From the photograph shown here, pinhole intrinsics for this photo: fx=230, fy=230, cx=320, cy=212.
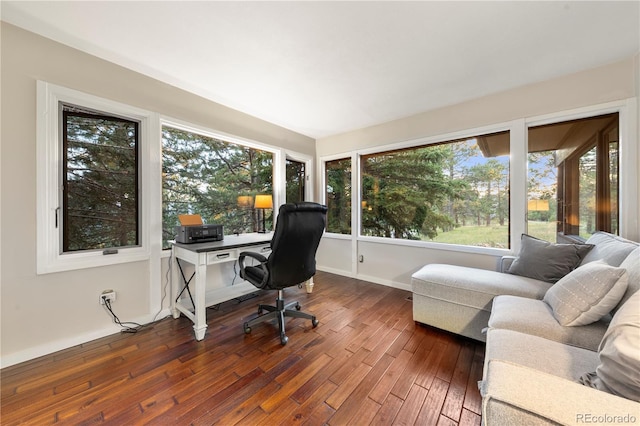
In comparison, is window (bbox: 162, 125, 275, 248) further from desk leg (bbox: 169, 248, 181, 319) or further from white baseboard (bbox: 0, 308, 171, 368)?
white baseboard (bbox: 0, 308, 171, 368)

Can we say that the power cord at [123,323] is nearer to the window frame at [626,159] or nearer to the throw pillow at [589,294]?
the throw pillow at [589,294]

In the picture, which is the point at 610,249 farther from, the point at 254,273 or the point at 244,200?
A: the point at 244,200

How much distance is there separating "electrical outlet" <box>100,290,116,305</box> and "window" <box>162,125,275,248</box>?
0.58m

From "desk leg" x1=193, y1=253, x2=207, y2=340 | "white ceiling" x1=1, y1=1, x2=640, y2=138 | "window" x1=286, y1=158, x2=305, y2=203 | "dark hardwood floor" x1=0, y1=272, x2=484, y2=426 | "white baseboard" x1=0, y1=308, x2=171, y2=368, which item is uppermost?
"white ceiling" x1=1, y1=1, x2=640, y2=138

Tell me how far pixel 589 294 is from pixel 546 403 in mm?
1003

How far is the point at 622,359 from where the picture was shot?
2.34ft

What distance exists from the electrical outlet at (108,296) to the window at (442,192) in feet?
10.2

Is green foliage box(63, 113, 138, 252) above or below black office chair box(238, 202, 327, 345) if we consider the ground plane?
above

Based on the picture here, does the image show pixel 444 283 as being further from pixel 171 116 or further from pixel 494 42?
pixel 171 116

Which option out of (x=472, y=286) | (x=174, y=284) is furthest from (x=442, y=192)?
(x=174, y=284)

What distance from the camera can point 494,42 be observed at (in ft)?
5.87

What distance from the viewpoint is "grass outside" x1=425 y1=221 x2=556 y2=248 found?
2.40 meters

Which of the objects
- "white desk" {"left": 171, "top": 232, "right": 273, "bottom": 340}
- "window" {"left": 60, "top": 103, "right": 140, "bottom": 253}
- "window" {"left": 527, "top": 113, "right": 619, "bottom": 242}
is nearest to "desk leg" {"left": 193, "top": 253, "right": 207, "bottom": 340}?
"white desk" {"left": 171, "top": 232, "right": 273, "bottom": 340}

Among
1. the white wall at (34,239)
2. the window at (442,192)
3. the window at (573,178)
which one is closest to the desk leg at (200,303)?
the white wall at (34,239)
